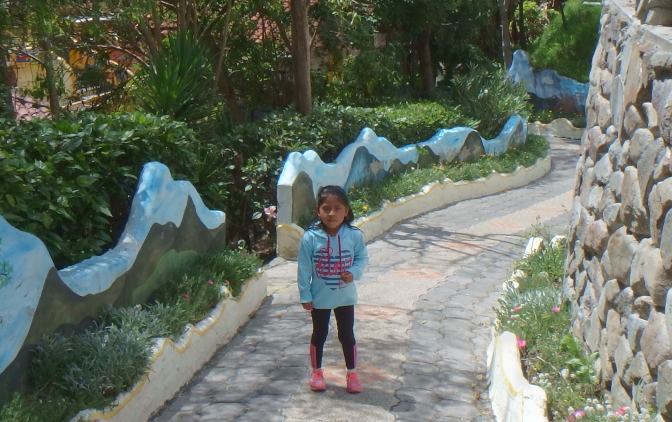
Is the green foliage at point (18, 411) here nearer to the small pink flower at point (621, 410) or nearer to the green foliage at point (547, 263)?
the small pink flower at point (621, 410)

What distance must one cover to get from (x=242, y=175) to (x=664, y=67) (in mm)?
6196

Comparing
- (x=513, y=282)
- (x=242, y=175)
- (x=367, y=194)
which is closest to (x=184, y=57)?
(x=242, y=175)

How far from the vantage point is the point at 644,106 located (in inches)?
140

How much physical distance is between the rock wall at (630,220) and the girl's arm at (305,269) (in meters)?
1.60

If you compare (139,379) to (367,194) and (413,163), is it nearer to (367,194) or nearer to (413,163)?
(367,194)

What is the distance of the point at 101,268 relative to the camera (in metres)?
4.36

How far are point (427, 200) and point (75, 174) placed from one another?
6581 millimetres

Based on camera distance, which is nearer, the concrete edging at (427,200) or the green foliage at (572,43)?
the concrete edging at (427,200)

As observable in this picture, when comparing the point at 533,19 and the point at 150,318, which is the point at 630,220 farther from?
the point at 533,19

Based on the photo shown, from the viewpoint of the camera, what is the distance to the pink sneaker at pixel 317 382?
4.53 meters

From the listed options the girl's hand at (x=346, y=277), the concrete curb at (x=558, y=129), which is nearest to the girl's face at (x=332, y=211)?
the girl's hand at (x=346, y=277)

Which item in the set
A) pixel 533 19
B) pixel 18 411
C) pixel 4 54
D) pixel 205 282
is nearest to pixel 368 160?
pixel 4 54

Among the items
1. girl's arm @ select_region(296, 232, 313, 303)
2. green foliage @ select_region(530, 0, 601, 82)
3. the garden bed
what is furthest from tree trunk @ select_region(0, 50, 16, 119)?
green foliage @ select_region(530, 0, 601, 82)

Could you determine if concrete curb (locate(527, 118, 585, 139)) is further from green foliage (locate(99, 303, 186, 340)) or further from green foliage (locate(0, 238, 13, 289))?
green foliage (locate(0, 238, 13, 289))
